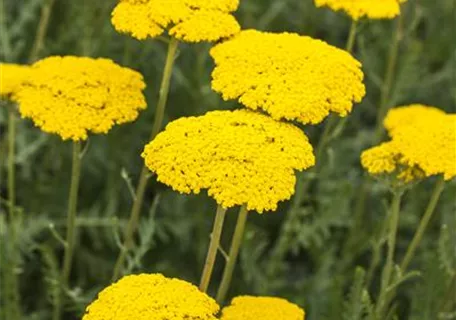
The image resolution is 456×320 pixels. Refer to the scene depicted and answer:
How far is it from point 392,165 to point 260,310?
0.43 metres

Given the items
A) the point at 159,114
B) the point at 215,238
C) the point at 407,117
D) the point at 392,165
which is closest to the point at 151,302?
the point at 215,238

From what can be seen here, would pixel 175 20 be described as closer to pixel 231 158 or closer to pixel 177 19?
pixel 177 19

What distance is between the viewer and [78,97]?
1.92 metres

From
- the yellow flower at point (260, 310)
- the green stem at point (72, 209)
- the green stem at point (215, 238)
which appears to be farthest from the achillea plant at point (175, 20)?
the yellow flower at point (260, 310)

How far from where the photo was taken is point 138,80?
2.01 m

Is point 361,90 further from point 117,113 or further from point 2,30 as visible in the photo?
point 2,30

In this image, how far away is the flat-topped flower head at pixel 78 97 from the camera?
1.88 m

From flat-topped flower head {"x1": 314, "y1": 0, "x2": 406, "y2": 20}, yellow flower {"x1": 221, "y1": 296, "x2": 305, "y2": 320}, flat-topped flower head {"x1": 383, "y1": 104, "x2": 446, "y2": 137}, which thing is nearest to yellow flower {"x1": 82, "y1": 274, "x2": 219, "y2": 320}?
yellow flower {"x1": 221, "y1": 296, "x2": 305, "y2": 320}

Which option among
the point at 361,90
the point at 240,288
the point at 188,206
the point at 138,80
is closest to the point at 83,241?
the point at 188,206

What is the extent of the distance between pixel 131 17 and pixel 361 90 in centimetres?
49

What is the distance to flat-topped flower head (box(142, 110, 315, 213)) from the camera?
5.29 ft

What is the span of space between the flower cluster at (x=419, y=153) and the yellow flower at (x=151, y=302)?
1.80 feet

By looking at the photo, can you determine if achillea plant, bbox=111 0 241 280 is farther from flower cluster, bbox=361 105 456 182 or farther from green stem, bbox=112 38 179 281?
flower cluster, bbox=361 105 456 182

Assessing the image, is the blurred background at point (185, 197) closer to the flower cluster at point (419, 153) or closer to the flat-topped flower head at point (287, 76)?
the flower cluster at point (419, 153)
